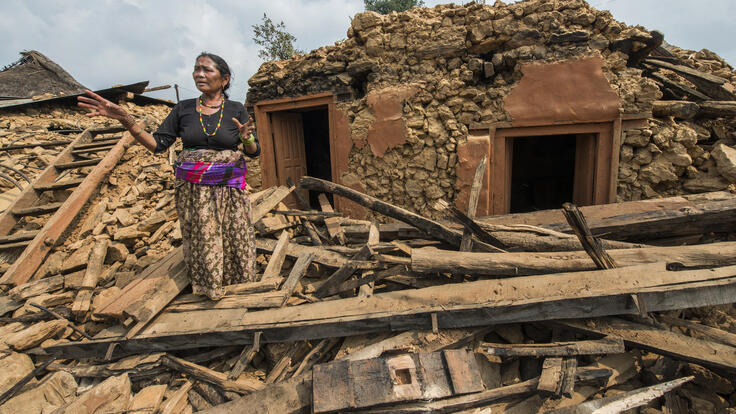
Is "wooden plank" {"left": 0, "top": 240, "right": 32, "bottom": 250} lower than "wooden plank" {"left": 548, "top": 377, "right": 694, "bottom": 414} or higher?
higher

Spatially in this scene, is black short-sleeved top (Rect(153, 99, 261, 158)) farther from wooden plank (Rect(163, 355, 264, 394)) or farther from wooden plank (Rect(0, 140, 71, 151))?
wooden plank (Rect(0, 140, 71, 151))

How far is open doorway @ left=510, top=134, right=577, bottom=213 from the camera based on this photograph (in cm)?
726

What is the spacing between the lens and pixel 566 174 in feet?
23.9

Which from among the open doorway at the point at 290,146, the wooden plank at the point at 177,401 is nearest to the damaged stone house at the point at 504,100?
the open doorway at the point at 290,146

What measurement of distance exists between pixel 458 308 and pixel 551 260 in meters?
0.83

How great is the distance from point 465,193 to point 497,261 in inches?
88.5

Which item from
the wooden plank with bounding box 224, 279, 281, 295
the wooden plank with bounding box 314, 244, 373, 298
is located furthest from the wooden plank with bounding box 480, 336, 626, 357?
the wooden plank with bounding box 224, 279, 281, 295

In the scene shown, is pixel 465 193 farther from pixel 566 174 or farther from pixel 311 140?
pixel 311 140

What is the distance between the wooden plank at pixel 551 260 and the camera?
2.27 meters

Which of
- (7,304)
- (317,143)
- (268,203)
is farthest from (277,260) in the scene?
(317,143)

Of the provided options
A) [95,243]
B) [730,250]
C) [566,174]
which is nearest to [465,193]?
[730,250]

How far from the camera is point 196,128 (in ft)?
7.92

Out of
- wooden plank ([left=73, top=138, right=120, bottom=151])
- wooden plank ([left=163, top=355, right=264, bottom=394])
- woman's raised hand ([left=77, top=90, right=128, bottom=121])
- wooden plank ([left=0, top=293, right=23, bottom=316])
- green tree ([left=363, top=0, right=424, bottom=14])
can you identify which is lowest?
wooden plank ([left=163, top=355, right=264, bottom=394])

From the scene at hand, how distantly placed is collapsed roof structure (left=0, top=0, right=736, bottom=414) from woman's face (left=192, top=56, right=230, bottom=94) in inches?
54.9
